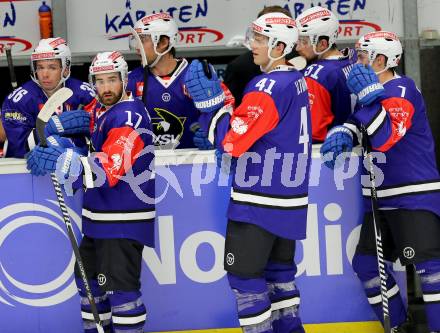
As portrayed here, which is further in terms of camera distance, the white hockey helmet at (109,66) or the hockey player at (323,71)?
the hockey player at (323,71)

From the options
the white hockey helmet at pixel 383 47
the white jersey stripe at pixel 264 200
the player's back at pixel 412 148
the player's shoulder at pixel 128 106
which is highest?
the white hockey helmet at pixel 383 47

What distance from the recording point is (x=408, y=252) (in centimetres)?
512

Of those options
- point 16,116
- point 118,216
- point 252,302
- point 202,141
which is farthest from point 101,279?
point 16,116

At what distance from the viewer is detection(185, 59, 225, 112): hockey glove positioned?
466cm

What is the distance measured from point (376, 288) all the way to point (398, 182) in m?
0.51

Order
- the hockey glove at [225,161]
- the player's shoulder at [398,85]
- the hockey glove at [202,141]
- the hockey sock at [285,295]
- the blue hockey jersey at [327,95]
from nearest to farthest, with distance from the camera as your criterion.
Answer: the hockey glove at [225,161] → the hockey sock at [285,295] → the player's shoulder at [398,85] → the hockey glove at [202,141] → the blue hockey jersey at [327,95]

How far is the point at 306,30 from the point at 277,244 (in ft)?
4.32

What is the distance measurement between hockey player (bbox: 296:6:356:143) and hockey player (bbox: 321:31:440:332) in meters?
0.37

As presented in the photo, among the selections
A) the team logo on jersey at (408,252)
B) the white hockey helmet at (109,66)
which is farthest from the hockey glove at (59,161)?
the team logo on jersey at (408,252)

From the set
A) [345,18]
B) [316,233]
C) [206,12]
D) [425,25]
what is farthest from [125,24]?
[316,233]

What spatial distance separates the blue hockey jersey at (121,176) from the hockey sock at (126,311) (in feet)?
0.82

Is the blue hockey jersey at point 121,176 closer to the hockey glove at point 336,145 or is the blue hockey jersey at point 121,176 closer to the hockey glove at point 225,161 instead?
the hockey glove at point 225,161

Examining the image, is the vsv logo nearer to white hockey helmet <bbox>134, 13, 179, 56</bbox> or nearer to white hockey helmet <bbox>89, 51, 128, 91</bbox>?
white hockey helmet <bbox>89, 51, 128, 91</bbox>

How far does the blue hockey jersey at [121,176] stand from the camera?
474 centimetres
